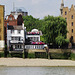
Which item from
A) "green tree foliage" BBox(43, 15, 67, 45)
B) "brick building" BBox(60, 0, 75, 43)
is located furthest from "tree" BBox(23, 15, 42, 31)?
"green tree foliage" BBox(43, 15, 67, 45)

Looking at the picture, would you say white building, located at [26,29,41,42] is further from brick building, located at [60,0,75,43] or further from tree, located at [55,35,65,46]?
brick building, located at [60,0,75,43]

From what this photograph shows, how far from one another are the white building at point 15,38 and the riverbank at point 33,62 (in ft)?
33.9

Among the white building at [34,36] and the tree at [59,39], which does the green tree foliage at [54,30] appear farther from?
the white building at [34,36]

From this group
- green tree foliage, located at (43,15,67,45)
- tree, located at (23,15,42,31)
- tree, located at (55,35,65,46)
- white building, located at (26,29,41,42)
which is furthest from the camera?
tree, located at (23,15,42,31)

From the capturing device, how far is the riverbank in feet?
323

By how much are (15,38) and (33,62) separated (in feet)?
68.0

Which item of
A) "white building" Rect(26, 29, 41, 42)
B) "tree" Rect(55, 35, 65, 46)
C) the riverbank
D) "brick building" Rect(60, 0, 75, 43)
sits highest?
"brick building" Rect(60, 0, 75, 43)

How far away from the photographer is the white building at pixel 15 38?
11756cm

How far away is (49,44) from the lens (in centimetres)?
12138

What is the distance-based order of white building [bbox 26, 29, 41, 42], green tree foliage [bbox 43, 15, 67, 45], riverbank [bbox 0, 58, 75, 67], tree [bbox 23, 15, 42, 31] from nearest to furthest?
riverbank [bbox 0, 58, 75, 67] < green tree foliage [bbox 43, 15, 67, 45] < white building [bbox 26, 29, 41, 42] < tree [bbox 23, 15, 42, 31]

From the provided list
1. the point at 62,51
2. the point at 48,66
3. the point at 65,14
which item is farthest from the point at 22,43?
the point at 65,14

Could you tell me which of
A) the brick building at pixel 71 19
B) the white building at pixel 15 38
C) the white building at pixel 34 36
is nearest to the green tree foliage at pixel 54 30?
the white building at pixel 34 36

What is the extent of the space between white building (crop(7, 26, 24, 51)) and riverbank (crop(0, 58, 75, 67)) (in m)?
10.3

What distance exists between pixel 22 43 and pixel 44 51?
349 inches
